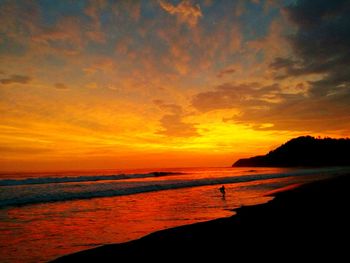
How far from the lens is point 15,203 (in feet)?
82.2

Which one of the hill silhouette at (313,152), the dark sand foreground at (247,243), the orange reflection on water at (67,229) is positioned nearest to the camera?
the dark sand foreground at (247,243)

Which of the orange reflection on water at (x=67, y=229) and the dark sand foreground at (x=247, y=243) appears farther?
the orange reflection on water at (x=67, y=229)

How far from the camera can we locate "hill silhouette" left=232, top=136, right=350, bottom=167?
504 ft

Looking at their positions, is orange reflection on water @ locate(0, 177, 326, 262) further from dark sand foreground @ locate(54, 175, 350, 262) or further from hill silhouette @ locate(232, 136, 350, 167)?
hill silhouette @ locate(232, 136, 350, 167)

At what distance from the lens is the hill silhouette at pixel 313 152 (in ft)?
504

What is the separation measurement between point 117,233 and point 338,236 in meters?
8.65

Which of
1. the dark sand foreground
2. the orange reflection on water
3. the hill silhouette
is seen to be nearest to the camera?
the dark sand foreground

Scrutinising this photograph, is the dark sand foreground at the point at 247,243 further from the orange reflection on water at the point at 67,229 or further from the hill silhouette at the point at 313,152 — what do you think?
the hill silhouette at the point at 313,152

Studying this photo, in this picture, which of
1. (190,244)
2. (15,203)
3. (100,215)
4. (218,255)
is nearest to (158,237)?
(190,244)

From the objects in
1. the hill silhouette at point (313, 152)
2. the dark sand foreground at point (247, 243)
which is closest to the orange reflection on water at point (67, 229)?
the dark sand foreground at point (247, 243)

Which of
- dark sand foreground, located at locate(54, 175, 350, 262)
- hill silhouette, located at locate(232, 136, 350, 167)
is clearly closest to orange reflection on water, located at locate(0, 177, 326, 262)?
dark sand foreground, located at locate(54, 175, 350, 262)

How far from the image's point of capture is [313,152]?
16062 cm

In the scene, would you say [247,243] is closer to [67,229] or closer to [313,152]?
[67,229]

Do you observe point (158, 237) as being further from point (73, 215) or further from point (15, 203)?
point (15, 203)
